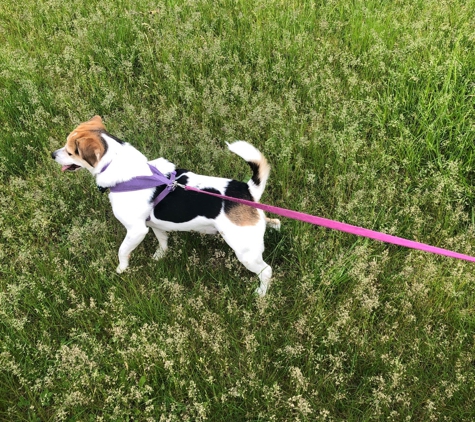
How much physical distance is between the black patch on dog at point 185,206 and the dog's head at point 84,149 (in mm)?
490

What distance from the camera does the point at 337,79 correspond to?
3.99 meters

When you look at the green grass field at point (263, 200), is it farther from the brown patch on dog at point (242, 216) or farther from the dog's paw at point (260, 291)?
the brown patch on dog at point (242, 216)

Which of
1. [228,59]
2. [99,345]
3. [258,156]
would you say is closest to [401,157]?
[258,156]

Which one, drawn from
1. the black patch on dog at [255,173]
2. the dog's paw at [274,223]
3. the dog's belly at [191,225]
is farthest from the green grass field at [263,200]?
the black patch on dog at [255,173]

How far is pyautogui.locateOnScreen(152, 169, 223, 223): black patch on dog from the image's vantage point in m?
2.71

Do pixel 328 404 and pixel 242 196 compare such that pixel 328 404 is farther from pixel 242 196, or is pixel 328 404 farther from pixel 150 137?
pixel 150 137

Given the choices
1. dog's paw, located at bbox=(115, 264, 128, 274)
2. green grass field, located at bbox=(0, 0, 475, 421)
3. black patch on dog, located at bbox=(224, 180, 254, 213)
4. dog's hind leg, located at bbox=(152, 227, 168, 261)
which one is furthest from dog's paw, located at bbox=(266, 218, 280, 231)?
dog's paw, located at bbox=(115, 264, 128, 274)

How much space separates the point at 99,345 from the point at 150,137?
7.04 ft

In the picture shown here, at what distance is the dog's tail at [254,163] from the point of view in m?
2.50

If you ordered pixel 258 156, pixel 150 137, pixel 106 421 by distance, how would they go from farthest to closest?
pixel 150 137, pixel 258 156, pixel 106 421

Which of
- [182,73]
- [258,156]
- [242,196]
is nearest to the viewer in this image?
[258,156]

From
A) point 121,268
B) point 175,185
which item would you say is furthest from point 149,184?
point 121,268

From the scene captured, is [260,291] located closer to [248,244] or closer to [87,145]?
[248,244]

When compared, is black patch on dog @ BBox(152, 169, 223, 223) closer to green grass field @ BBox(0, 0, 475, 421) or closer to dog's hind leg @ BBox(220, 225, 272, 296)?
dog's hind leg @ BBox(220, 225, 272, 296)
